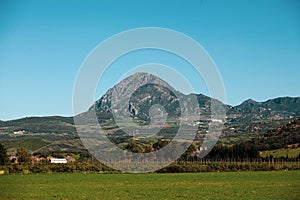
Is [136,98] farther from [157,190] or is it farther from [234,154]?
[157,190]

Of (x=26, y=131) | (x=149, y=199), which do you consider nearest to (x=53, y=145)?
(x=26, y=131)

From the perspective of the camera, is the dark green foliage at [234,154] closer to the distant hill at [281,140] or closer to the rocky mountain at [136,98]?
the rocky mountain at [136,98]

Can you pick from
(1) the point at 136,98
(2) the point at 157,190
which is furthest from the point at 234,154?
(2) the point at 157,190

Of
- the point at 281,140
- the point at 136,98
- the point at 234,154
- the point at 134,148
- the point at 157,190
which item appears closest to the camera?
the point at 157,190

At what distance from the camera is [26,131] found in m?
174

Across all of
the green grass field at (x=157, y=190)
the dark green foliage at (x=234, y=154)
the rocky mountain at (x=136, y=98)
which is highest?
the rocky mountain at (x=136, y=98)

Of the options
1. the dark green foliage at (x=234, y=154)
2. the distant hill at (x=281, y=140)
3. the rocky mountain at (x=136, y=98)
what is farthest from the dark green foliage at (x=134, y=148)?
the distant hill at (x=281, y=140)

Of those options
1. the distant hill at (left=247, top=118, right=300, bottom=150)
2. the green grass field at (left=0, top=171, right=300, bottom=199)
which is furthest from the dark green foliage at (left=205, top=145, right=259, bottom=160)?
the green grass field at (left=0, top=171, right=300, bottom=199)

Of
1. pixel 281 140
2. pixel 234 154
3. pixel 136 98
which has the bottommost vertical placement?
pixel 234 154

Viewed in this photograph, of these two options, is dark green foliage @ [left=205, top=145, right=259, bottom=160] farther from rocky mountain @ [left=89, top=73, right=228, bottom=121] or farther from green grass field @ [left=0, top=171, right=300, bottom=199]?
green grass field @ [left=0, top=171, right=300, bottom=199]

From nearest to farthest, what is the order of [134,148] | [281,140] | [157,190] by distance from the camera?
[157,190]
[134,148]
[281,140]

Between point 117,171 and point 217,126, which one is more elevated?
point 217,126

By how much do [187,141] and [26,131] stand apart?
113 m

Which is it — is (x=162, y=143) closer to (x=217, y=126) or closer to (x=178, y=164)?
(x=178, y=164)
